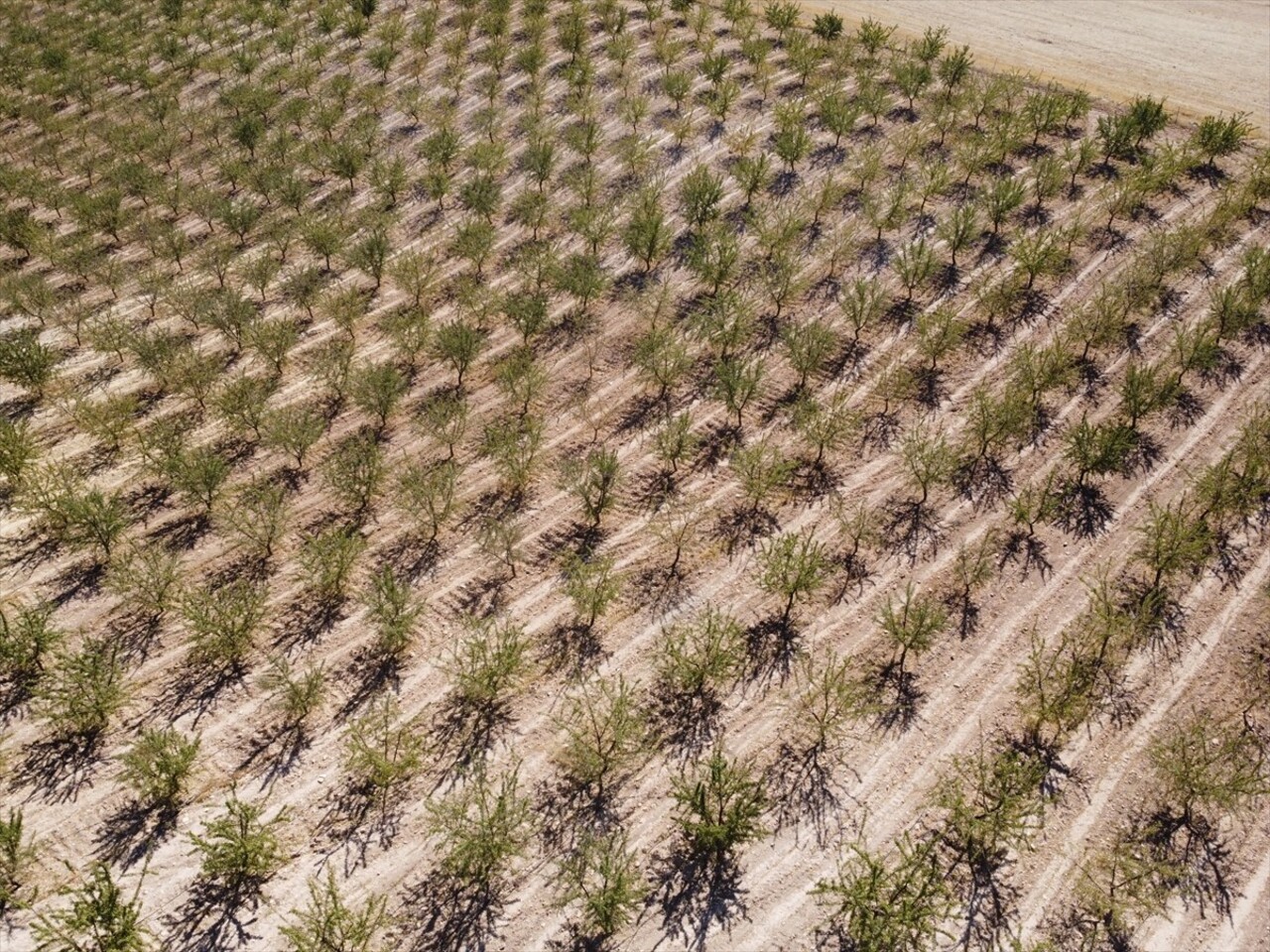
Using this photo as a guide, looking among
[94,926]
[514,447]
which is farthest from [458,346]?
[94,926]

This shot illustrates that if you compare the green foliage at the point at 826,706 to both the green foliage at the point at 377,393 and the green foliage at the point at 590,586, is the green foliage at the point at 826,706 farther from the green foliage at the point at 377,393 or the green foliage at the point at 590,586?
the green foliage at the point at 377,393

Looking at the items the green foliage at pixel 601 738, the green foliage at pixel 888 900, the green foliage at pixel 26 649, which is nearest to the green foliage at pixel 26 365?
the green foliage at pixel 26 649

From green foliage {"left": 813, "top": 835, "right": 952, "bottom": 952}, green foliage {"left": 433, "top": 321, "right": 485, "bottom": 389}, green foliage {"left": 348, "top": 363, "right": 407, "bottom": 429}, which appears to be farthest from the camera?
green foliage {"left": 433, "top": 321, "right": 485, "bottom": 389}

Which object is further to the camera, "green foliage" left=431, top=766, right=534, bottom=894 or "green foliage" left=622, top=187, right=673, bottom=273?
"green foliage" left=622, top=187, right=673, bottom=273

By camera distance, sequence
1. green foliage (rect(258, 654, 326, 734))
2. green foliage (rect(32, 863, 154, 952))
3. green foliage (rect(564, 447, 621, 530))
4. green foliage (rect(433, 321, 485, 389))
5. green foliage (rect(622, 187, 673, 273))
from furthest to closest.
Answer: green foliage (rect(622, 187, 673, 273))
green foliage (rect(433, 321, 485, 389))
green foliage (rect(564, 447, 621, 530))
green foliage (rect(258, 654, 326, 734))
green foliage (rect(32, 863, 154, 952))

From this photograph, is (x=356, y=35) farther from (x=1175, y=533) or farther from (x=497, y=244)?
(x=1175, y=533)

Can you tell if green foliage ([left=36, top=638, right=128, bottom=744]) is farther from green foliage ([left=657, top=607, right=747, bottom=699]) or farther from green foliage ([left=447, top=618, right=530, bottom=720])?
green foliage ([left=657, top=607, right=747, bottom=699])

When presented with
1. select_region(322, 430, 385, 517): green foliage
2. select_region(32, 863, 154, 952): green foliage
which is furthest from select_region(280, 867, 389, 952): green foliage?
select_region(322, 430, 385, 517): green foliage

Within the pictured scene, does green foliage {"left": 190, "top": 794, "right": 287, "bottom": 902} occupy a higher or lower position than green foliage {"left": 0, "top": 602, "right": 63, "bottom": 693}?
lower

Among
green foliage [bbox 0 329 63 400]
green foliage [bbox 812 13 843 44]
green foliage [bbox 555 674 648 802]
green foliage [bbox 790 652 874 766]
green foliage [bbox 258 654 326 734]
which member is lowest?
green foliage [bbox 790 652 874 766]
